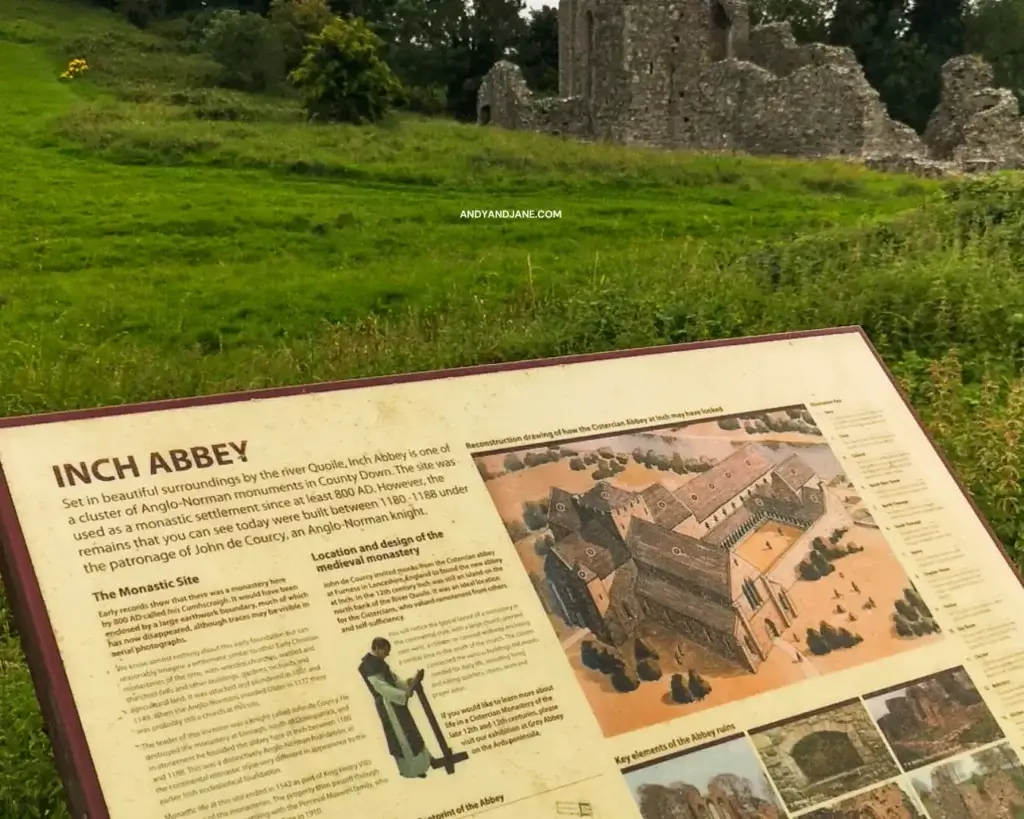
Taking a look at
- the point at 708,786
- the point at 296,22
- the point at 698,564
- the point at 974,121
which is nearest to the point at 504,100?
the point at 296,22

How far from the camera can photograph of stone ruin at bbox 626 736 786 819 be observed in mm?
2105

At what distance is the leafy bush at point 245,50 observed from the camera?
10.1 meters

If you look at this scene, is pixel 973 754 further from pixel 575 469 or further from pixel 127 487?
pixel 127 487

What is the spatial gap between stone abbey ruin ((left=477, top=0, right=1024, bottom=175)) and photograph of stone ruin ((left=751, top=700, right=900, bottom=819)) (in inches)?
534

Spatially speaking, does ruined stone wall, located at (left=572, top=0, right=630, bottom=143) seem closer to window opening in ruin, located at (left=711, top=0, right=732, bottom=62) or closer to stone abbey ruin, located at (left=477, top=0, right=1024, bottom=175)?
stone abbey ruin, located at (left=477, top=0, right=1024, bottom=175)

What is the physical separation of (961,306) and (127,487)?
5240 millimetres

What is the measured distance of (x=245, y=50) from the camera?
1009 cm

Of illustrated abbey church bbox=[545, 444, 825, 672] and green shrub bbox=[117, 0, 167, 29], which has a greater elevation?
green shrub bbox=[117, 0, 167, 29]

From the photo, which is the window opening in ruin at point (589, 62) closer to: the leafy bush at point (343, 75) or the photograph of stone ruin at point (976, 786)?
the leafy bush at point (343, 75)

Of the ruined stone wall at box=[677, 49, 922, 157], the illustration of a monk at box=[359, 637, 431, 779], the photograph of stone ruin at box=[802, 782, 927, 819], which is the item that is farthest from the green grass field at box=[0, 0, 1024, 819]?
the ruined stone wall at box=[677, 49, 922, 157]

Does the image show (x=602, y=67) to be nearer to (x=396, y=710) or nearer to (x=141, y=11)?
(x=141, y=11)

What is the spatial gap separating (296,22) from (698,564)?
921 cm

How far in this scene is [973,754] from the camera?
2463mm

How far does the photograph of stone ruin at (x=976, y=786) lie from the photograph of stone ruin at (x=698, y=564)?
28 cm
